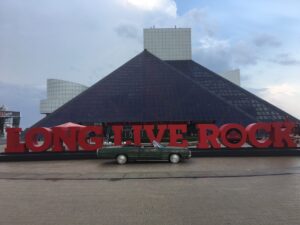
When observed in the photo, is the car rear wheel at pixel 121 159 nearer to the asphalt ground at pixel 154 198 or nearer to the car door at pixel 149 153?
the car door at pixel 149 153

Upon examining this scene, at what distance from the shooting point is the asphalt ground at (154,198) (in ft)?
25.6

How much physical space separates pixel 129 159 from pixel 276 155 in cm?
946

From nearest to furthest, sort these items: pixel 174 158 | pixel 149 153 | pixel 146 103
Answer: pixel 149 153 < pixel 174 158 < pixel 146 103

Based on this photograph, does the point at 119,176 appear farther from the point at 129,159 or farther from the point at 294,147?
the point at 294,147

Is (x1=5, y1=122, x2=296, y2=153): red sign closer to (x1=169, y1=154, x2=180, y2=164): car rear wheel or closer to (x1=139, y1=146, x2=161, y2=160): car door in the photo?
(x1=139, y1=146, x2=161, y2=160): car door

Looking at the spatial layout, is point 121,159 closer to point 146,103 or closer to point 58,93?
point 146,103

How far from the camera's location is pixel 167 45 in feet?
302

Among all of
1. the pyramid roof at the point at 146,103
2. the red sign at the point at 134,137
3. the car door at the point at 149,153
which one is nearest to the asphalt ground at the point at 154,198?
the car door at the point at 149,153

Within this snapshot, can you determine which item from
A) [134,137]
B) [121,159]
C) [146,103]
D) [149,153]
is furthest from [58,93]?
[149,153]

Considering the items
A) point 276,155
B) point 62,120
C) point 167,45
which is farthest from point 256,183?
point 167,45

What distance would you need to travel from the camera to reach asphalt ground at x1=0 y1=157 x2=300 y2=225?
7.81 m

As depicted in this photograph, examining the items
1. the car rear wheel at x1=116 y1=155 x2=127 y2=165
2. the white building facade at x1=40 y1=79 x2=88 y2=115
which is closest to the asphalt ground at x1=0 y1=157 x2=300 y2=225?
the car rear wheel at x1=116 y1=155 x2=127 y2=165

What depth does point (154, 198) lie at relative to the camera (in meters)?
10.0

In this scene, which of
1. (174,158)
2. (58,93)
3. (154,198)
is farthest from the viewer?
(58,93)
